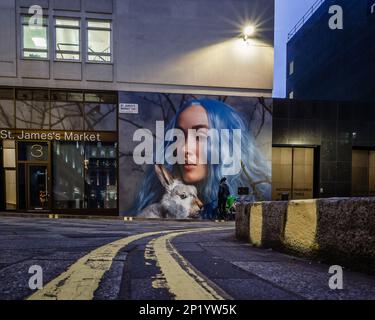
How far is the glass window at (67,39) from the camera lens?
45.6 ft

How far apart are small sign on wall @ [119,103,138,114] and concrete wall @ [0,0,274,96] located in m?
0.93

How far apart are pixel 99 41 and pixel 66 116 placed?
14.9ft

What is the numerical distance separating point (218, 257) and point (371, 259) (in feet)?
6.68

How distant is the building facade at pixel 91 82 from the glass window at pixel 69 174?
0.05 metres

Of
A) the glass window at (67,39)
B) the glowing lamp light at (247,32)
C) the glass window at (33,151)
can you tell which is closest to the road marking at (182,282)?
the glass window at (33,151)

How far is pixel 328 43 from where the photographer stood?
21.4 meters

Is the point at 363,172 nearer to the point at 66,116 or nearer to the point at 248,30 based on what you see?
the point at 248,30

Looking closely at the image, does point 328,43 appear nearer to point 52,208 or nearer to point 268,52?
point 268,52

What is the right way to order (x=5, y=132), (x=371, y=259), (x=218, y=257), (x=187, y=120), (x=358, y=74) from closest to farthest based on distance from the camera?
1. (x=371, y=259)
2. (x=218, y=257)
3. (x=5, y=132)
4. (x=187, y=120)
5. (x=358, y=74)

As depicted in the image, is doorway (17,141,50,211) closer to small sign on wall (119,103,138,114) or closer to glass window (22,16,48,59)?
small sign on wall (119,103,138,114)

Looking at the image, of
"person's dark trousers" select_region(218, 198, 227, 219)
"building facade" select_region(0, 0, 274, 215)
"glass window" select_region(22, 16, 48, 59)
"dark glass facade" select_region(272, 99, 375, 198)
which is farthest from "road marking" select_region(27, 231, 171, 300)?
"glass window" select_region(22, 16, 48, 59)

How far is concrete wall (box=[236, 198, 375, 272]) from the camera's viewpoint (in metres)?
3.14

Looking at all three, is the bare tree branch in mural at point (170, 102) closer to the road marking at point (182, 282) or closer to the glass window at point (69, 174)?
the glass window at point (69, 174)

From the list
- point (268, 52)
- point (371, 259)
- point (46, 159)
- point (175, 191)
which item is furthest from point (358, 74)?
point (46, 159)
